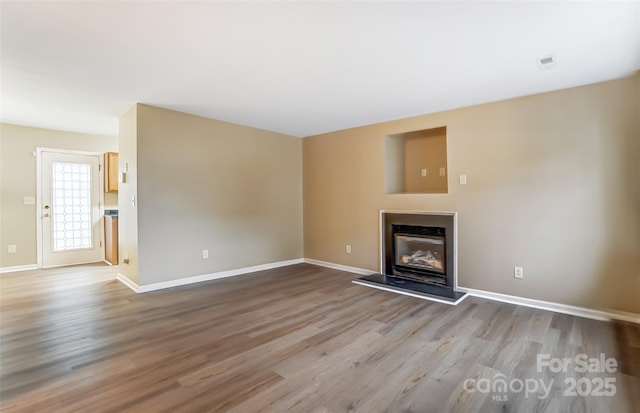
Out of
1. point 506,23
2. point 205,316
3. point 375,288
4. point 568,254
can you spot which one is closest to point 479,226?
point 568,254

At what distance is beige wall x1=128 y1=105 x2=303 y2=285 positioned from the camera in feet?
12.8

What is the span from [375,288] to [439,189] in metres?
1.83

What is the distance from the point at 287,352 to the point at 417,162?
3.64m

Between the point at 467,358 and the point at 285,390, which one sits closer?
the point at 285,390

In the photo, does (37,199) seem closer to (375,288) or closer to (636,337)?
(375,288)

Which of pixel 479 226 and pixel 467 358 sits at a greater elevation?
pixel 479 226

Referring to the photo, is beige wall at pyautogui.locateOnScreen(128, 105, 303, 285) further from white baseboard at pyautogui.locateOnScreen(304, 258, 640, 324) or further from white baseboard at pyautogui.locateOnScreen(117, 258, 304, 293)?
white baseboard at pyautogui.locateOnScreen(304, 258, 640, 324)

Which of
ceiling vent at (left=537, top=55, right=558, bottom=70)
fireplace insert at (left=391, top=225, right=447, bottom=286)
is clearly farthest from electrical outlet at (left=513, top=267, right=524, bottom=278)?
ceiling vent at (left=537, top=55, right=558, bottom=70)

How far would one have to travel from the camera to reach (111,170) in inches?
230

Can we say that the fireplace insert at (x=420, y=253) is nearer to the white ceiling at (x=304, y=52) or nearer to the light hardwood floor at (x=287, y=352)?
the light hardwood floor at (x=287, y=352)

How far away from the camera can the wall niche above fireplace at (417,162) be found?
4.55 m

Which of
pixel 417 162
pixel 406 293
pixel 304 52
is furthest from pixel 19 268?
pixel 417 162

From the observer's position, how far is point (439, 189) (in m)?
4.56

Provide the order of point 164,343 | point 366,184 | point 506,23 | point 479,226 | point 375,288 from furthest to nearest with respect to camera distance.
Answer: point 366,184, point 375,288, point 479,226, point 164,343, point 506,23
